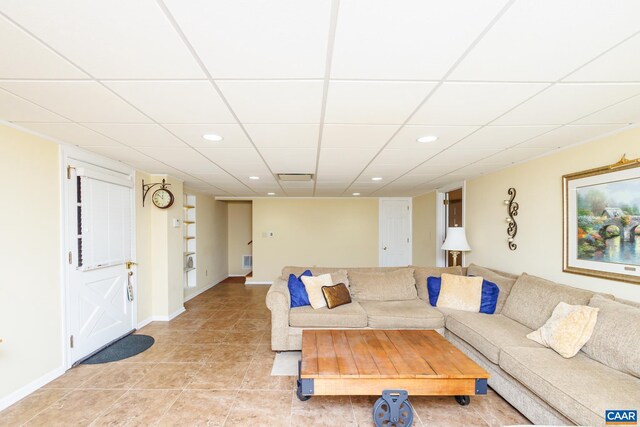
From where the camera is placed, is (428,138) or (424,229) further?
(424,229)

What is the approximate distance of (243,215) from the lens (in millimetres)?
8156

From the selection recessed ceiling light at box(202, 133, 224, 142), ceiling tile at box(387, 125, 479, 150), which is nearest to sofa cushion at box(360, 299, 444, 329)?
ceiling tile at box(387, 125, 479, 150)

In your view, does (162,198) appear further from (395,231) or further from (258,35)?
(395,231)

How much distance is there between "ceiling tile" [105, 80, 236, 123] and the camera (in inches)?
61.2

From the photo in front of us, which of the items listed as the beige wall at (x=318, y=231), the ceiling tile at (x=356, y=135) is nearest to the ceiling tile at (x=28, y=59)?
the ceiling tile at (x=356, y=135)

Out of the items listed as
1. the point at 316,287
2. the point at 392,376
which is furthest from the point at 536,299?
the point at 316,287

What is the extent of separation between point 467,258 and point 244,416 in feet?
13.1

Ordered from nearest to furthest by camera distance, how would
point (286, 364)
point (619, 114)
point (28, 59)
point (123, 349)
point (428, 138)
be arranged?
point (28, 59) < point (619, 114) < point (428, 138) < point (286, 364) < point (123, 349)

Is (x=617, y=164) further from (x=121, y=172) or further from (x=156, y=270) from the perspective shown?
(x=156, y=270)

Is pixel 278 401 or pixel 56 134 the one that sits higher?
pixel 56 134

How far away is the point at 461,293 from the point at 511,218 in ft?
3.93

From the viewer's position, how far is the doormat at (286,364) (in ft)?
8.87

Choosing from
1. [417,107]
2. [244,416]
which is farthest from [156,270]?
[417,107]

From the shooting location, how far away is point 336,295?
3.45 meters
